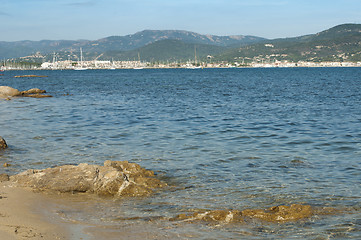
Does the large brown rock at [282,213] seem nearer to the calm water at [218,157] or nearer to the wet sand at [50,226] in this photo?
the calm water at [218,157]

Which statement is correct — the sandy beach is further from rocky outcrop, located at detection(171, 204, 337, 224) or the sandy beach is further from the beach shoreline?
rocky outcrop, located at detection(171, 204, 337, 224)

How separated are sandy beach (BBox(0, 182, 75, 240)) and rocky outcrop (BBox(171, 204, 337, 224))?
3000 mm

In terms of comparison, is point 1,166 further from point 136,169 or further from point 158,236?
point 158,236

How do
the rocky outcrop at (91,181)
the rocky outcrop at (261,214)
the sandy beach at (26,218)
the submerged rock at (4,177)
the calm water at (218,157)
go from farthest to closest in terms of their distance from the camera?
the submerged rock at (4,177) < the rocky outcrop at (91,181) < the calm water at (218,157) < the rocky outcrop at (261,214) < the sandy beach at (26,218)

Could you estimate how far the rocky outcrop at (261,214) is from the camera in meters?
9.98

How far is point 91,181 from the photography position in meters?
13.0

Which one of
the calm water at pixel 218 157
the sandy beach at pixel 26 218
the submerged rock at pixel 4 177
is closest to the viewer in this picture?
the sandy beach at pixel 26 218

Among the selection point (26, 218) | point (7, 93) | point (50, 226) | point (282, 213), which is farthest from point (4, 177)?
point (7, 93)

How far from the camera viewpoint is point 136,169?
14352 millimetres

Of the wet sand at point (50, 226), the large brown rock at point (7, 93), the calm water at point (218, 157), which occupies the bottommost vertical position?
the calm water at point (218, 157)

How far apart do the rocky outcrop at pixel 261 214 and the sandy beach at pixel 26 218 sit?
3000 mm

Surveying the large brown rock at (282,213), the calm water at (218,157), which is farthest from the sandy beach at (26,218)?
the large brown rock at (282,213)

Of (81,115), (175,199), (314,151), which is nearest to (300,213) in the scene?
(175,199)

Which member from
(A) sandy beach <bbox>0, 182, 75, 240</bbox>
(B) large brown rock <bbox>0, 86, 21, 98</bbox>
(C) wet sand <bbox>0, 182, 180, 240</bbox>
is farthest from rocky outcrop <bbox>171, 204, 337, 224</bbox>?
(B) large brown rock <bbox>0, 86, 21, 98</bbox>
